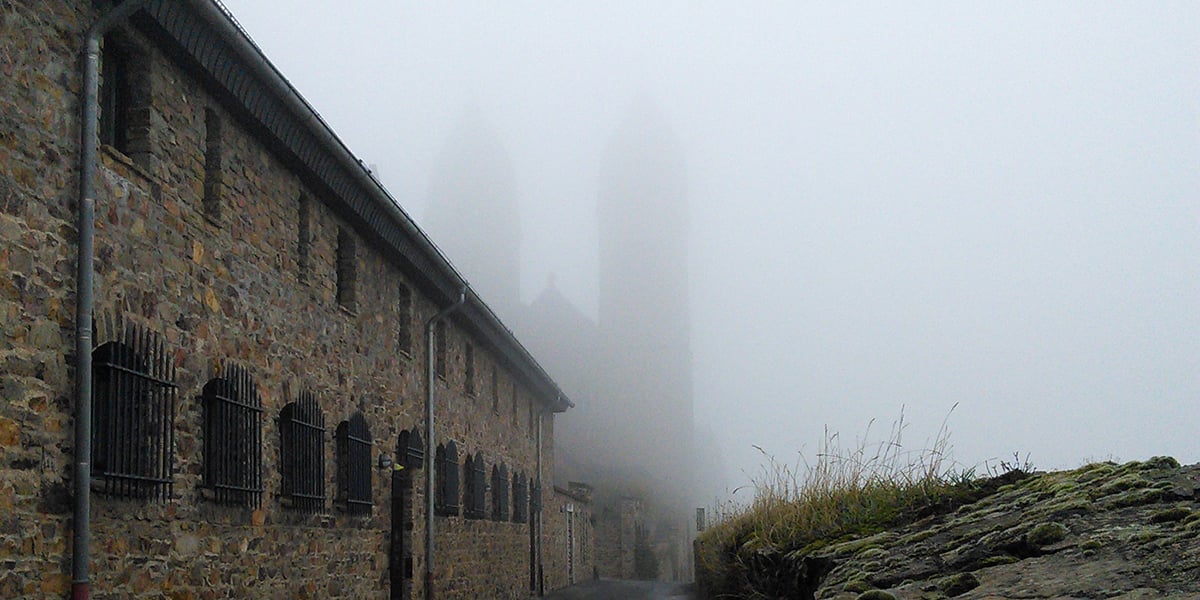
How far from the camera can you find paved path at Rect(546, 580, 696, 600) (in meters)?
24.2

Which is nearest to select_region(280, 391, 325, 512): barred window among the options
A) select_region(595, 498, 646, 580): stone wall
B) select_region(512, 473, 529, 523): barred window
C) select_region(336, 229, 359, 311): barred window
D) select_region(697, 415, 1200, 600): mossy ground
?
select_region(336, 229, 359, 311): barred window

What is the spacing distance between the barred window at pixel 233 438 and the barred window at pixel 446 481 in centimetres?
697

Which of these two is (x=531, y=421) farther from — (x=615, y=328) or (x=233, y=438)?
(x=615, y=328)

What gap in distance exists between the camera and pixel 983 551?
5.05 m

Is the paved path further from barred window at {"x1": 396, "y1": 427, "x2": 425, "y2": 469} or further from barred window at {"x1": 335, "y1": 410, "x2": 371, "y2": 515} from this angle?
barred window at {"x1": 335, "y1": 410, "x2": 371, "y2": 515}

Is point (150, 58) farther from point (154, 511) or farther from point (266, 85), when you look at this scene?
point (154, 511)

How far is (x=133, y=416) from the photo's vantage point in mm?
8055

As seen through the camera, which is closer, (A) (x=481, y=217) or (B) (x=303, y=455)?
(B) (x=303, y=455)

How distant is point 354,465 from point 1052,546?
10.1 meters

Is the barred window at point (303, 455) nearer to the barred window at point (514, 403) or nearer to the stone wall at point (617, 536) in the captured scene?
the barred window at point (514, 403)

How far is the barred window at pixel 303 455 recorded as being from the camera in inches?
454

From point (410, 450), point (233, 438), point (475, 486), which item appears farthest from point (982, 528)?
point (475, 486)

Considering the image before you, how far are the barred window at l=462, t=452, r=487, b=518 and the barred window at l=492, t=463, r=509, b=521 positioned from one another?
118cm

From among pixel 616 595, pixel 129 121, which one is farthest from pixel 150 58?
pixel 616 595
